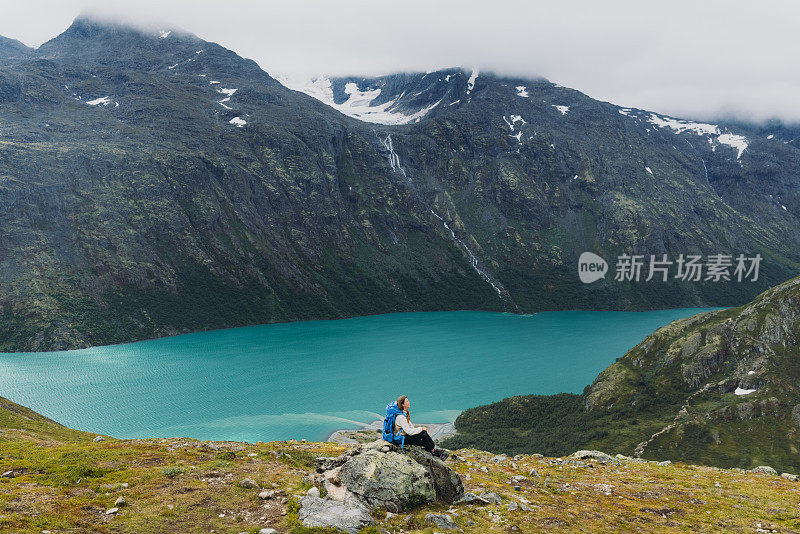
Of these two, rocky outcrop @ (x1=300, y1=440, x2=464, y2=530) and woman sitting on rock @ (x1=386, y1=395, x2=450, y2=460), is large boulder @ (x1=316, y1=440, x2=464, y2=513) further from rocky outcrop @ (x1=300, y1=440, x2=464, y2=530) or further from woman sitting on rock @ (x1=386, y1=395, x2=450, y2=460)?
woman sitting on rock @ (x1=386, y1=395, x2=450, y2=460)

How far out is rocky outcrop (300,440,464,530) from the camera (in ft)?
57.9

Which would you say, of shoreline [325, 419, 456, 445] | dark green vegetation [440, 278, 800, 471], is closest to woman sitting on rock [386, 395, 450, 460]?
shoreline [325, 419, 456, 445]

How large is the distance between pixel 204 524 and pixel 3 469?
1350 centimetres

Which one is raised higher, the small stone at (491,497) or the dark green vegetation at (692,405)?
the small stone at (491,497)

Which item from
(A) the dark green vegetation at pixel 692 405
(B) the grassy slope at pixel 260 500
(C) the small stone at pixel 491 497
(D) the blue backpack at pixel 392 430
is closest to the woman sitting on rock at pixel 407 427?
(D) the blue backpack at pixel 392 430

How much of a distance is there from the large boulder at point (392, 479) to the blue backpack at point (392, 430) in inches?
12.1

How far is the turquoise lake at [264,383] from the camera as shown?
10688cm

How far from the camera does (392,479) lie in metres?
19.5

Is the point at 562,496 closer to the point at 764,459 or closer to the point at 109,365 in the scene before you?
the point at 764,459

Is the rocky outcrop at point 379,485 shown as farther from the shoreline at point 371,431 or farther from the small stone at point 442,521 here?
the shoreline at point 371,431

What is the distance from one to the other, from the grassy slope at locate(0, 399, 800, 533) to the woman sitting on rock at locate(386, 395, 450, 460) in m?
2.90

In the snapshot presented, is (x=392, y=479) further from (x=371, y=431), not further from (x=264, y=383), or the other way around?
(x=264, y=383)

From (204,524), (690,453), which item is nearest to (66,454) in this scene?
(204,524)

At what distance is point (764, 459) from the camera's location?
80.2 metres
